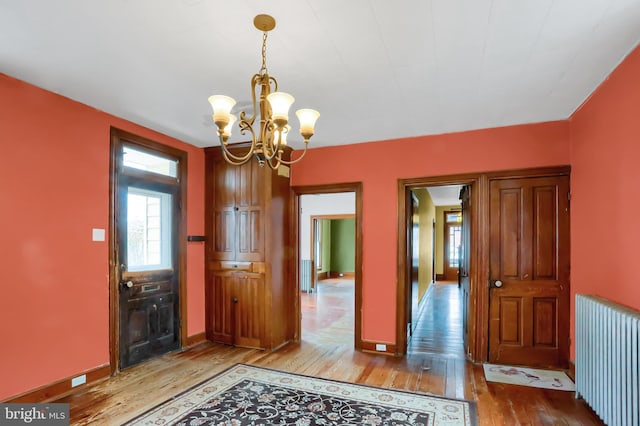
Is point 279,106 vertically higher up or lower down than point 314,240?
higher up

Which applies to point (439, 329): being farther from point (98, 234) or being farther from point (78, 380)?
point (98, 234)

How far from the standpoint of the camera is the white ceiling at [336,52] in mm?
1886

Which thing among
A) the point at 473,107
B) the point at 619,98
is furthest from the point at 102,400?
the point at 619,98

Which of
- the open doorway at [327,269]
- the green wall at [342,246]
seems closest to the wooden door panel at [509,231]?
the open doorway at [327,269]

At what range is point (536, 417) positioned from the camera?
2.69 meters

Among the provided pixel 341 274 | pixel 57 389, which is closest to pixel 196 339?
pixel 57 389

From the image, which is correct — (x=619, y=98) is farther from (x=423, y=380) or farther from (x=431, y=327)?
(x=431, y=327)

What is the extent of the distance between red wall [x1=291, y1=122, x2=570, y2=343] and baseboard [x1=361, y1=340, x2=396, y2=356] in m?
0.06

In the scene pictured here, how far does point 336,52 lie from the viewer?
2307mm

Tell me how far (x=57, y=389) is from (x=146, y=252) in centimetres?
148

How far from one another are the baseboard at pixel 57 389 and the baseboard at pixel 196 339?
1101mm

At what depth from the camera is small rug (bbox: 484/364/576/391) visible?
324 centimetres

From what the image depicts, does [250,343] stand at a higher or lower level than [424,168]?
lower

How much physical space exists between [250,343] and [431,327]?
2.85 metres
